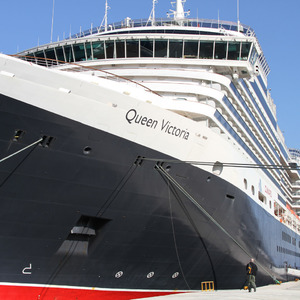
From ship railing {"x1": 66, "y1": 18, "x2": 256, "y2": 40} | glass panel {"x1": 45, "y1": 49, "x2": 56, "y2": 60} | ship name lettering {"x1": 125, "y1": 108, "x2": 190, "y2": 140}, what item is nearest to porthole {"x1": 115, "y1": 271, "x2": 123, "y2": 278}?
ship name lettering {"x1": 125, "y1": 108, "x2": 190, "y2": 140}

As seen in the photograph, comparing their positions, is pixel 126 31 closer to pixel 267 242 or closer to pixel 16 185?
pixel 267 242

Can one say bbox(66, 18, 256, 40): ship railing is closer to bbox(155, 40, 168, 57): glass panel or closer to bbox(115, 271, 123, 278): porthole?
bbox(155, 40, 168, 57): glass panel

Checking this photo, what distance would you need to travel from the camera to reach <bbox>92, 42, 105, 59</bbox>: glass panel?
1803 centimetres

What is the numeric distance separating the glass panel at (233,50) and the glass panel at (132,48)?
3953 millimetres

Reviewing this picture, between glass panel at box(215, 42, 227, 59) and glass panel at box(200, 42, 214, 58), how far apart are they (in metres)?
0.22

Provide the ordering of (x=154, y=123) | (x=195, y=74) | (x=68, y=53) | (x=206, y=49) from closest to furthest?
1. (x=154, y=123)
2. (x=195, y=74)
3. (x=206, y=49)
4. (x=68, y=53)

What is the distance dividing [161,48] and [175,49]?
0.60m

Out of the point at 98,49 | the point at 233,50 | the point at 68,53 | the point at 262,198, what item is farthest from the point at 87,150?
the point at 262,198

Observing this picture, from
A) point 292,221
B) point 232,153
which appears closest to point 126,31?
point 232,153

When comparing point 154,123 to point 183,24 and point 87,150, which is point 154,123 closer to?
point 87,150

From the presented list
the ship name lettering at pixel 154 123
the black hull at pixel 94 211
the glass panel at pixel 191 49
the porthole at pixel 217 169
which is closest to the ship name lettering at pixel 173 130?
the ship name lettering at pixel 154 123

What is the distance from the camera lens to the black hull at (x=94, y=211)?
1002 centimetres

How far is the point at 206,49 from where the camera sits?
1819 cm

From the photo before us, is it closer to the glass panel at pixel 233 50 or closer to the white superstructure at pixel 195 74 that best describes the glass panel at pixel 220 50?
the white superstructure at pixel 195 74
